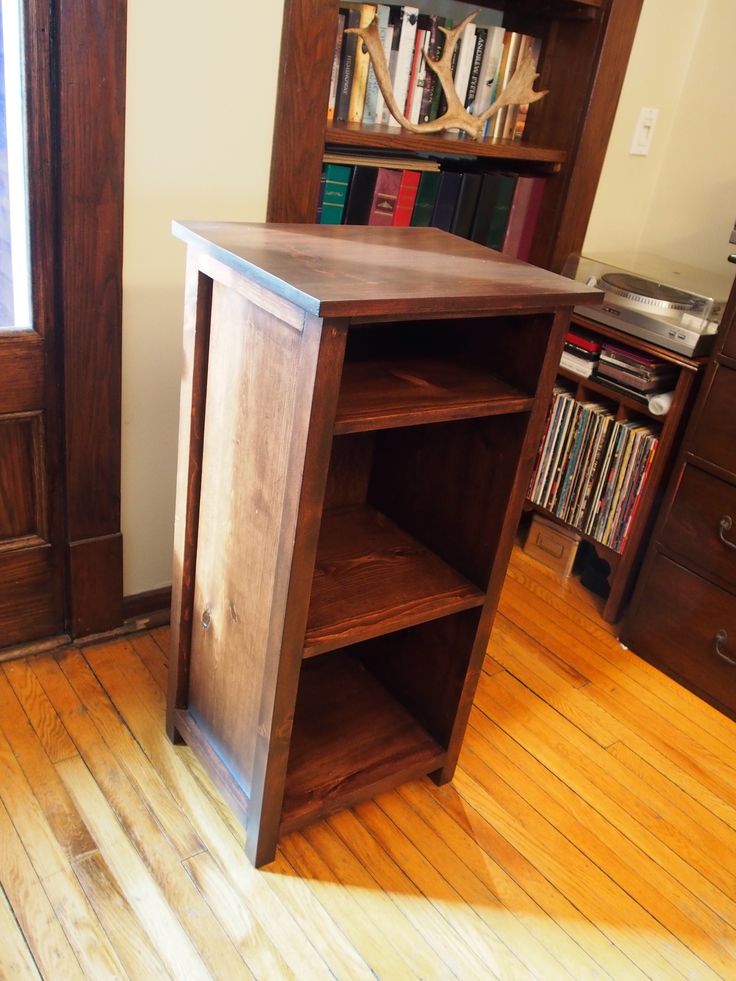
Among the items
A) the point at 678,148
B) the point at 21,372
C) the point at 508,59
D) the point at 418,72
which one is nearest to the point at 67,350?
the point at 21,372

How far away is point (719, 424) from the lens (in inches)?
73.3

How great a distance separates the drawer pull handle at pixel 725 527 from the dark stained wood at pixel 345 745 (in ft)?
2.57

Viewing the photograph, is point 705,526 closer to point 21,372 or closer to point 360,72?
point 360,72

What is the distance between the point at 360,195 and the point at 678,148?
1086mm

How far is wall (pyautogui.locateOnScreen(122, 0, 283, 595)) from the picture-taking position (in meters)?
1.50

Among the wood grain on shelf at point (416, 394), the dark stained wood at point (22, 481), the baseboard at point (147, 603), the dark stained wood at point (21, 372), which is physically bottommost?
the baseboard at point (147, 603)

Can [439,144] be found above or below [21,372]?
above

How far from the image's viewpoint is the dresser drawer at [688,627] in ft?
6.33

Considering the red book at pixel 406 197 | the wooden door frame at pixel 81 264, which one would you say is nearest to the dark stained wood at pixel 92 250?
the wooden door frame at pixel 81 264

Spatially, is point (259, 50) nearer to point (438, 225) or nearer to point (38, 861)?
point (438, 225)

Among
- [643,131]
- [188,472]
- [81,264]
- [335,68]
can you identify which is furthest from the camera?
[643,131]

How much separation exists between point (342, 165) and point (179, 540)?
87 cm

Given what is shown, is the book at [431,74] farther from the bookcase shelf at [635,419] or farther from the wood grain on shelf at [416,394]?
the wood grain on shelf at [416,394]

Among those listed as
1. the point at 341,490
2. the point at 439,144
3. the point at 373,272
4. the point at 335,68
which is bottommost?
the point at 341,490
